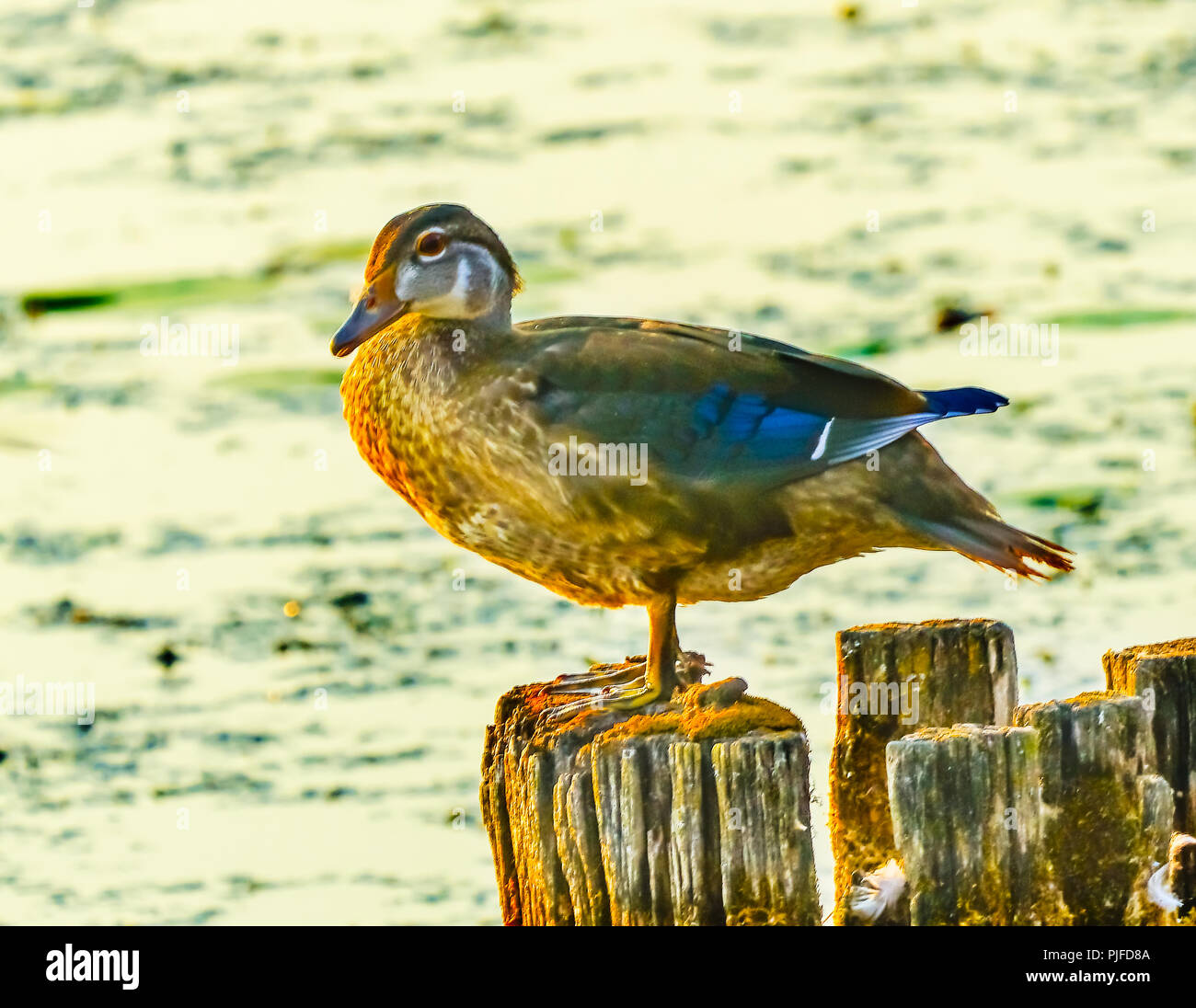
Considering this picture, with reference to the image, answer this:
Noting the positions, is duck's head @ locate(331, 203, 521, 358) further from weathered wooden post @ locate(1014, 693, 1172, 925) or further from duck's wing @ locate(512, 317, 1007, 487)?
weathered wooden post @ locate(1014, 693, 1172, 925)

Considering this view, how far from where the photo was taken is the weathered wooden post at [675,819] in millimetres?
4211

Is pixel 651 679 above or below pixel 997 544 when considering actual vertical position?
below

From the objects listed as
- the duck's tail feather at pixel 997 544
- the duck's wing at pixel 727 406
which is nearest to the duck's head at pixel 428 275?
the duck's wing at pixel 727 406

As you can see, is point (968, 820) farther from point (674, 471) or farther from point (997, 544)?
point (674, 471)

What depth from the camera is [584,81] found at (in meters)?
13.0

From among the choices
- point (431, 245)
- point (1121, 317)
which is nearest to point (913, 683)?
point (431, 245)

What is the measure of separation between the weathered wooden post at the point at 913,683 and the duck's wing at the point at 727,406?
0.76 meters

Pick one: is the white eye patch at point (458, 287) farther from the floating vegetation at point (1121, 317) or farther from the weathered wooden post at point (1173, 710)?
the floating vegetation at point (1121, 317)

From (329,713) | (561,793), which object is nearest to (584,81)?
(329,713)

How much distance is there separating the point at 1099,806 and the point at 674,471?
159 centimetres

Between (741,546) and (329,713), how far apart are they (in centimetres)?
293

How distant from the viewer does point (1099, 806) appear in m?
4.20

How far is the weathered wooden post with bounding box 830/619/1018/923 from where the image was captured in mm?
4746
